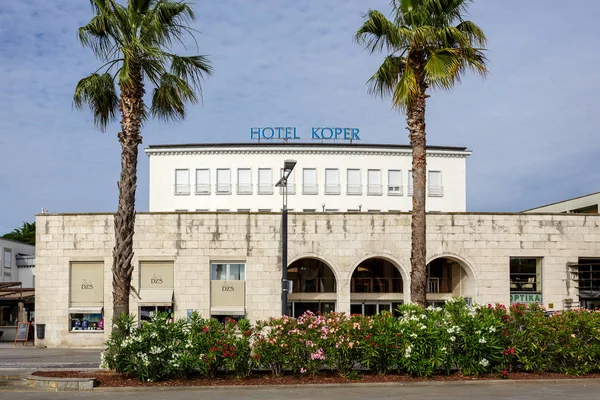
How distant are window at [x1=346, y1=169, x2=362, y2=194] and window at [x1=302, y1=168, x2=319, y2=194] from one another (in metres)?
2.77

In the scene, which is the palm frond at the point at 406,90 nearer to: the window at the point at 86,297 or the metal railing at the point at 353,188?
the window at the point at 86,297

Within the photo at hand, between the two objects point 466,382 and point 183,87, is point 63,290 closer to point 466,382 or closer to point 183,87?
point 183,87

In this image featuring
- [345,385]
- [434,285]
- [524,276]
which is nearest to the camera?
[345,385]

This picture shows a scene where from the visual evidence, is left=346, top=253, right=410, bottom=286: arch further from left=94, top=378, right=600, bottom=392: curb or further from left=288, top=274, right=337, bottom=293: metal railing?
left=94, top=378, right=600, bottom=392: curb

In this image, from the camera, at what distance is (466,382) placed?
1691 cm

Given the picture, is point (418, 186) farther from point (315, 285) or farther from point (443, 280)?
point (443, 280)

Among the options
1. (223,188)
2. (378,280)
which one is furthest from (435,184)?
(378,280)

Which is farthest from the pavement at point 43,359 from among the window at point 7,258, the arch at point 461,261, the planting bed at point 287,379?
the window at point 7,258

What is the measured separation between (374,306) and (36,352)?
16.3 m

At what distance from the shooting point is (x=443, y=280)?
36.6 meters

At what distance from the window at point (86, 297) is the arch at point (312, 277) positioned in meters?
9.29

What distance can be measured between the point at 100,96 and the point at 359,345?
33.3 ft

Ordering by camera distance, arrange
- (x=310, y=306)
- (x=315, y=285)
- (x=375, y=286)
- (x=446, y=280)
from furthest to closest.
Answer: (x=446, y=280) < (x=375, y=286) < (x=310, y=306) < (x=315, y=285)

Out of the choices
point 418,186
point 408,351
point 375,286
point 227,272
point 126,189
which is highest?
→ point 418,186
